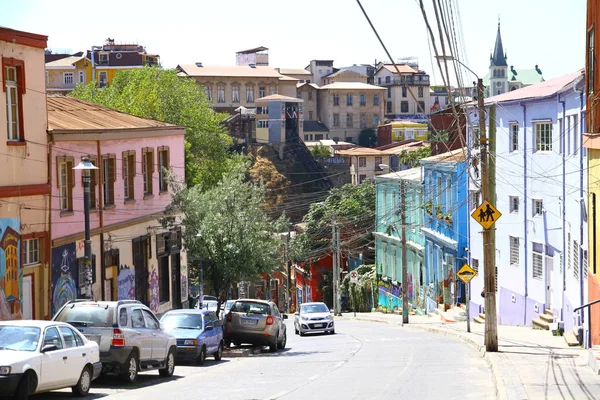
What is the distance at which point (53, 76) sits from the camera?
144500 millimetres

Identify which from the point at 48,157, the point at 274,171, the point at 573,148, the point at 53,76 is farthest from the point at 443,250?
the point at 53,76

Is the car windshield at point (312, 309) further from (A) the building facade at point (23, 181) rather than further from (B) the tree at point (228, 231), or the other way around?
(A) the building facade at point (23, 181)

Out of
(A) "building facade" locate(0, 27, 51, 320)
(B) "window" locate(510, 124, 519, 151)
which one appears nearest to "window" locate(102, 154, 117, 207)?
(A) "building facade" locate(0, 27, 51, 320)

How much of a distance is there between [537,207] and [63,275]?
18.6 meters

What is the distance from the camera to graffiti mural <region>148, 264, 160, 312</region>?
38.6 meters

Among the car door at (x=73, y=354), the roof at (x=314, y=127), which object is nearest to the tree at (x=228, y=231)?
the car door at (x=73, y=354)

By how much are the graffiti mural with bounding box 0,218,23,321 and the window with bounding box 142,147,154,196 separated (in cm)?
1134

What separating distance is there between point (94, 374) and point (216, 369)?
701cm

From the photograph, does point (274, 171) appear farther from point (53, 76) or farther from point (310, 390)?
point (310, 390)

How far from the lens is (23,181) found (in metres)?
27.9

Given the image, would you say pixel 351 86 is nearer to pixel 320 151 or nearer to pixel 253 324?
pixel 320 151

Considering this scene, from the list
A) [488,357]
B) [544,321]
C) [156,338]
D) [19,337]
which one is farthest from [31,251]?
[544,321]

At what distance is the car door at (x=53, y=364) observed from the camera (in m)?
16.5

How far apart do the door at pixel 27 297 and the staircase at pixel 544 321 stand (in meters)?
17.9
